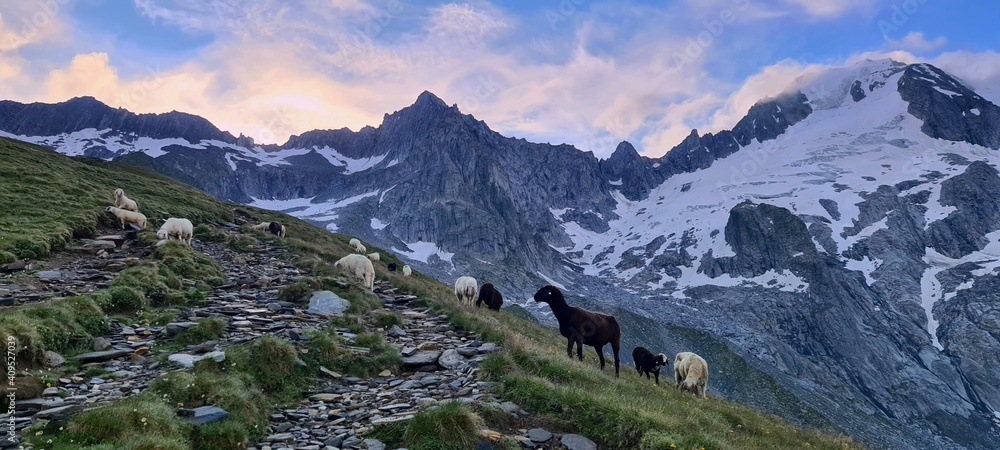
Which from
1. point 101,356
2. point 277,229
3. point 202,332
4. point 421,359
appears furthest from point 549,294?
point 277,229

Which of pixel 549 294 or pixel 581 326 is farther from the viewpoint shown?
pixel 549 294

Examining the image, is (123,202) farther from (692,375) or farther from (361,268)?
(692,375)

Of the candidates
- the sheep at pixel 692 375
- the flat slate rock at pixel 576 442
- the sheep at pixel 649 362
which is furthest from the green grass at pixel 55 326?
the sheep at pixel 649 362

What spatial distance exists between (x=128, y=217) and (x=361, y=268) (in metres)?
15.5

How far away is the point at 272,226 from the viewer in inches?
1626

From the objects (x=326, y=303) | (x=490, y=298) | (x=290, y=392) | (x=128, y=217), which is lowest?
(x=290, y=392)

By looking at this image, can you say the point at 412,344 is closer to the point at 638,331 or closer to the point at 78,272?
the point at 78,272

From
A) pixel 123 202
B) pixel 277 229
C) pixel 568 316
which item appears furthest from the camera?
pixel 277 229

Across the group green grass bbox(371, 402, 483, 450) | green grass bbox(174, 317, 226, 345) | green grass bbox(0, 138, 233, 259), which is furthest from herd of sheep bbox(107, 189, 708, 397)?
green grass bbox(174, 317, 226, 345)

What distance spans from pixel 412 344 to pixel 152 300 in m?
8.54

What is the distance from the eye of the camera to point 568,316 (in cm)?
1733

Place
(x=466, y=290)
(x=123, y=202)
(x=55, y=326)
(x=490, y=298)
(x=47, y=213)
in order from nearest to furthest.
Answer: (x=55, y=326)
(x=47, y=213)
(x=490, y=298)
(x=123, y=202)
(x=466, y=290)

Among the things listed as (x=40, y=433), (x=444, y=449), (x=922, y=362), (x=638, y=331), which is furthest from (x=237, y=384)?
(x=922, y=362)

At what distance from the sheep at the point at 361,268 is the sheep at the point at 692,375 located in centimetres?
1565
